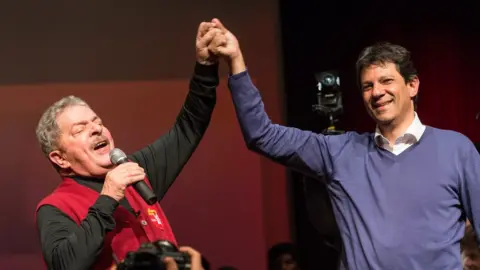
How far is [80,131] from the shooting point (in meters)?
1.85

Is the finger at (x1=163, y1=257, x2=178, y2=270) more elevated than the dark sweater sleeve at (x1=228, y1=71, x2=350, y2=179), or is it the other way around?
the dark sweater sleeve at (x1=228, y1=71, x2=350, y2=179)

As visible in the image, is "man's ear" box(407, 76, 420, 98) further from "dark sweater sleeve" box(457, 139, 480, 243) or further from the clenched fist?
the clenched fist

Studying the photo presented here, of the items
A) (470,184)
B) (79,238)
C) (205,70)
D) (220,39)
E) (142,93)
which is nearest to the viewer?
(79,238)

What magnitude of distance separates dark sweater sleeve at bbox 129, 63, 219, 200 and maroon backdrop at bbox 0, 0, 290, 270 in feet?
3.53

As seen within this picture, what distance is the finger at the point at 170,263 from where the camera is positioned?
1316 mm

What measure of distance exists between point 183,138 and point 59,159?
1.30 feet

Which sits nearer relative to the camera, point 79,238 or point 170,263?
point 170,263

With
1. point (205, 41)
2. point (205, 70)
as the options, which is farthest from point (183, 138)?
point (205, 41)

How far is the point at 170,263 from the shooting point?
1.33 metres

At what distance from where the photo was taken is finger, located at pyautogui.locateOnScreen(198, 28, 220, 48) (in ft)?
6.03

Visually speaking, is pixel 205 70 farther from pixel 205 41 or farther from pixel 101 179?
pixel 101 179

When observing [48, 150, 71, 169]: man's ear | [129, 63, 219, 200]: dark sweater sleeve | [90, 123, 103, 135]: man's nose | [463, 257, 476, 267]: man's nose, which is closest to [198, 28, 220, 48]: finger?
[129, 63, 219, 200]: dark sweater sleeve

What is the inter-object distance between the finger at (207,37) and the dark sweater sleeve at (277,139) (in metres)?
0.15

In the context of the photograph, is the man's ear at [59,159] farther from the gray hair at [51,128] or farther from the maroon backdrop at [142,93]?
the maroon backdrop at [142,93]
